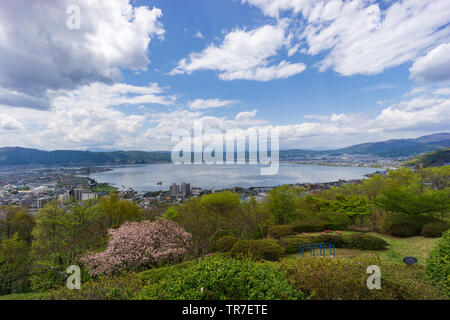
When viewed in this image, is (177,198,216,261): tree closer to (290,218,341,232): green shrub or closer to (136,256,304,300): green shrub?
(290,218,341,232): green shrub

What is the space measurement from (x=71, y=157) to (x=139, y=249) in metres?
112

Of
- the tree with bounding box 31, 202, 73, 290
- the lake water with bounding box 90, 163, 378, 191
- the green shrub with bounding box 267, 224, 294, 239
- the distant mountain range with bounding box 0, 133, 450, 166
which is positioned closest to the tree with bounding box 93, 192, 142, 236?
the tree with bounding box 31, 202, 73, 290

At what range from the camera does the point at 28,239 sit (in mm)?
17734

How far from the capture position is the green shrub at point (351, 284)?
359 centimetres

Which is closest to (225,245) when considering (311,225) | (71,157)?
(311,225)

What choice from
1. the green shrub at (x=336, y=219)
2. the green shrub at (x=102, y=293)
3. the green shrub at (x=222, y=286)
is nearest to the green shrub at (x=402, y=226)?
the green shrub at (x=336, y=219)

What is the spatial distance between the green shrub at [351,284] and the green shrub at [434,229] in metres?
8.29

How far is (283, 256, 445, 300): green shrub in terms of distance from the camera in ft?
11.8

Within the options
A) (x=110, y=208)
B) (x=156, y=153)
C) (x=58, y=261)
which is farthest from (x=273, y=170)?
(x=156, y=153)

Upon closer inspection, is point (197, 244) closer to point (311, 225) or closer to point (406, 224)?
point (311, 225)

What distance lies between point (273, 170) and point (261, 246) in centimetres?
7008

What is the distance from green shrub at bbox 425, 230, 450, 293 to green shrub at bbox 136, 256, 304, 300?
338 centimetres

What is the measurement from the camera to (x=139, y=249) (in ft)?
30.3
